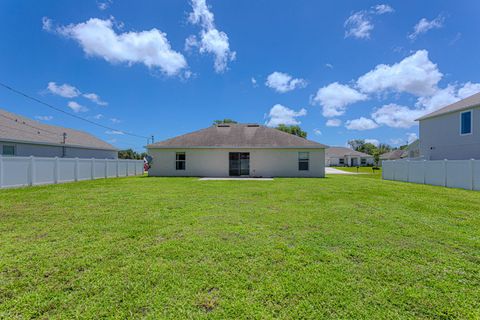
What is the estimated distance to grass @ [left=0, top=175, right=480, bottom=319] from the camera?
88.9 inches

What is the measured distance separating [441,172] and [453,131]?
6.83 m

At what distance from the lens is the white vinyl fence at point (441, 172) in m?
10.8

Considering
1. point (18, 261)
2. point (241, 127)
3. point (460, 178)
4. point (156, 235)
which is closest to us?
point (18, 261)

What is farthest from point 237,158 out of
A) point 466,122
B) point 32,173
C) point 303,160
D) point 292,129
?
point 292,129

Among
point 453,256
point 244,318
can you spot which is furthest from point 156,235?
point 453,256

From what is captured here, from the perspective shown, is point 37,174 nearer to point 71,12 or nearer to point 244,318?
point 71,12

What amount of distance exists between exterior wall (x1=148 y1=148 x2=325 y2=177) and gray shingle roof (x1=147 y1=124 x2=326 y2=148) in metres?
0.44

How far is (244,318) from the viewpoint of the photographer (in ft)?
6.89

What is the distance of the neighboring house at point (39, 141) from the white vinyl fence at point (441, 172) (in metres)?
26.3

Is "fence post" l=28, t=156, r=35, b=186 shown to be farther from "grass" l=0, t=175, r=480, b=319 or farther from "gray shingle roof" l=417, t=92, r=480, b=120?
"gray shingle roof" l=417, t=92, r=480, b=120

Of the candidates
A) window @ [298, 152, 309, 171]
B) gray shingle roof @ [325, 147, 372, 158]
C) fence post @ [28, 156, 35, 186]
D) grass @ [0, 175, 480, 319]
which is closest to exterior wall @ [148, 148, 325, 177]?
window @ [298, 152, 309, 171]

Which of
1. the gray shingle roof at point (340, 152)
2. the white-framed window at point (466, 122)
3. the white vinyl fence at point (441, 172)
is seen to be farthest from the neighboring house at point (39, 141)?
the gray shingle roof at point (340, 152)

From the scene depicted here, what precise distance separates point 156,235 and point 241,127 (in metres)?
18.0

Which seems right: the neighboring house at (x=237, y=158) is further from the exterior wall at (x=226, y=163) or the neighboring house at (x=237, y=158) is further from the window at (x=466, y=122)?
the window at (x=466, y=122)
